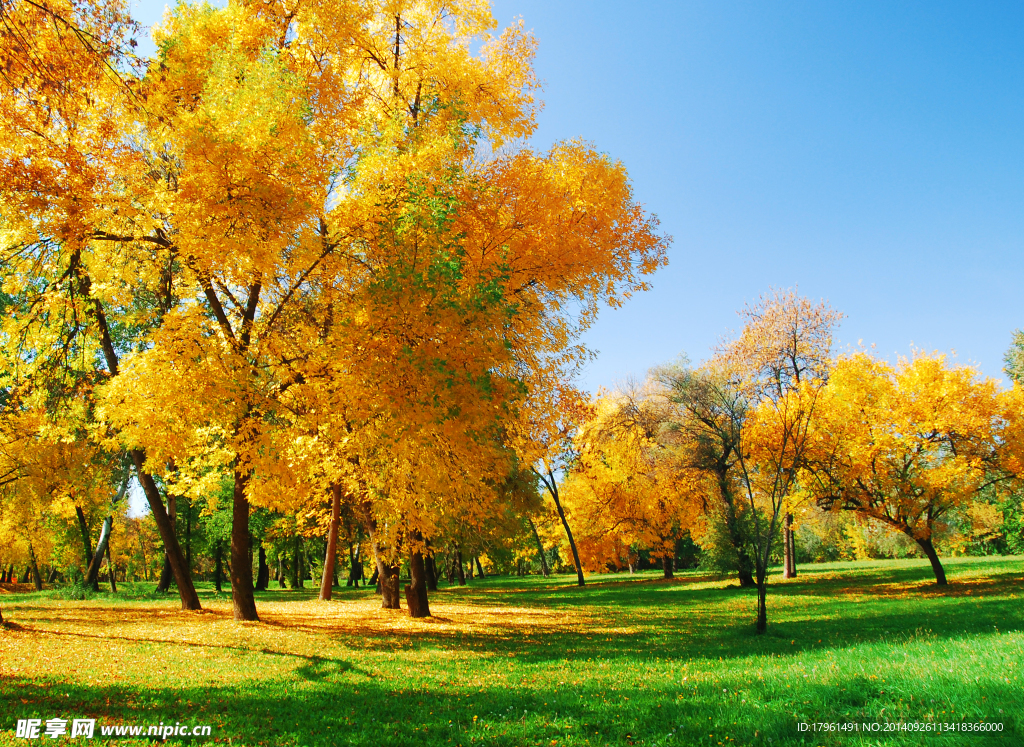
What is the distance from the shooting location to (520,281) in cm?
1088

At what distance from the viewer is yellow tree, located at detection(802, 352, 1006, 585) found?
17859 millimetres

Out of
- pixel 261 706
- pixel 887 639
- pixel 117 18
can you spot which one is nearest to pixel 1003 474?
pixel 887 639

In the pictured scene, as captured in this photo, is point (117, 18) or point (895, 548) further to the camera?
point (895, 548)

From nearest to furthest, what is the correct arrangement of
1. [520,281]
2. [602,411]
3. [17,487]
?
1. [520,281]
2. [17,487]
3. [602,411]

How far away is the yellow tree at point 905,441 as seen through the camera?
1786 centimetres

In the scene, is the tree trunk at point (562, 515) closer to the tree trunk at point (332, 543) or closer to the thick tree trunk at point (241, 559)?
the tree trunk at point (332, 543)

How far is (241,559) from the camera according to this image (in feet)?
40.0

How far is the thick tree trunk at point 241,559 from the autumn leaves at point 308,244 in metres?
0.06

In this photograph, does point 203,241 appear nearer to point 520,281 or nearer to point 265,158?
point 265,158

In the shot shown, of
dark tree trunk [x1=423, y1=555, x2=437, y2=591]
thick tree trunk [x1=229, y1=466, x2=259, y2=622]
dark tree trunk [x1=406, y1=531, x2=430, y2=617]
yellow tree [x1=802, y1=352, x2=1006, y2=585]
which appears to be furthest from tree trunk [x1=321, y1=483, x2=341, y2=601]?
yellow tree [x1=802, y1=352, x2=1006, y2=585]

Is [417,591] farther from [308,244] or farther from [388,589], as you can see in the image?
[308,244]

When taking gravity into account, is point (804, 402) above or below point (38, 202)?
below

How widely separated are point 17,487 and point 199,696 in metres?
10.9

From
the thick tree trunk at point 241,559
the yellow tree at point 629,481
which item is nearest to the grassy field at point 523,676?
the thick tree trunk at point 241,559
